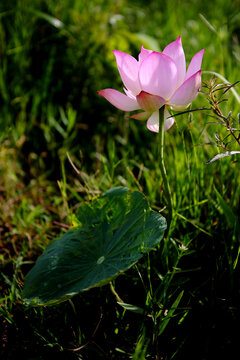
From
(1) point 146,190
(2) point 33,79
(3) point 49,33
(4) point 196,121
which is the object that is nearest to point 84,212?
(1) point 146,190

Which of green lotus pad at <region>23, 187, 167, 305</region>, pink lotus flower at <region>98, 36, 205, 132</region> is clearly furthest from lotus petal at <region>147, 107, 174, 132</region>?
green lotus pad at <region>23, 187, 167, 305</region>

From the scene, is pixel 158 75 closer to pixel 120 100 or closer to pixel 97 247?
pixel 120 100

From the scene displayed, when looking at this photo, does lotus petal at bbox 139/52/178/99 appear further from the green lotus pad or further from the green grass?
the green lotus pad

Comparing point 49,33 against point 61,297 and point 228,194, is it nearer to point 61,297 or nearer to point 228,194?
point 228,194

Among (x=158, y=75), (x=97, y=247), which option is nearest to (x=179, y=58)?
(x=158, y=75)

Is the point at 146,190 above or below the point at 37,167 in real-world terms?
below

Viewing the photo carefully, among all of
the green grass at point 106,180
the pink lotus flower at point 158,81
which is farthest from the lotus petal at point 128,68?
the green grass at point 106,180

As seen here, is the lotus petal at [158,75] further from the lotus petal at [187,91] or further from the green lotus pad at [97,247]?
the green lotus pad at [97,247]
